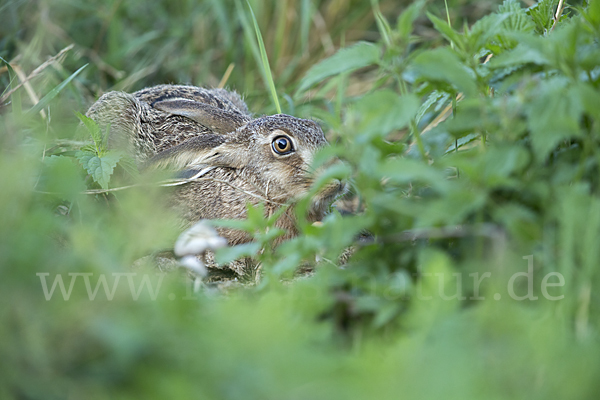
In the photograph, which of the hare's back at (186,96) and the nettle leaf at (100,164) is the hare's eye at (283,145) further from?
the nettle leaf at (100,164)

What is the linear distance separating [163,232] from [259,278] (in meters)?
1.07

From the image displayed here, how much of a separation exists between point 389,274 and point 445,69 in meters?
0.80

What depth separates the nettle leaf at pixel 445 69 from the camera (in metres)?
→ 2.15

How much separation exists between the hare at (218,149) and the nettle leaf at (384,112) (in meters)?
1.55

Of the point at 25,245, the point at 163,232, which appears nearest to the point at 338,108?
the point at 163,232

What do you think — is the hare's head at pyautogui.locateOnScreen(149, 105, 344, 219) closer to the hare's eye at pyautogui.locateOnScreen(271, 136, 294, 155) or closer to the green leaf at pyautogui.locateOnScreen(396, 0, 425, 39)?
the hare's eye at pyautogui.locateOnScreen(271, 136, 294, 155)

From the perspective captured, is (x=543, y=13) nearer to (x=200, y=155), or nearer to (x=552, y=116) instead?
(x=552, y=116)

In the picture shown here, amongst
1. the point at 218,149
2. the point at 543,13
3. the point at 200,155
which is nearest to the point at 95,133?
the point at 200,155

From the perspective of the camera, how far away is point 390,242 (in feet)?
7.84

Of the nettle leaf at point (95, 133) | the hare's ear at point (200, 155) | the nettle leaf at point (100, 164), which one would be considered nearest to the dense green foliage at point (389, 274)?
the nettle leaf at point (100, 164)

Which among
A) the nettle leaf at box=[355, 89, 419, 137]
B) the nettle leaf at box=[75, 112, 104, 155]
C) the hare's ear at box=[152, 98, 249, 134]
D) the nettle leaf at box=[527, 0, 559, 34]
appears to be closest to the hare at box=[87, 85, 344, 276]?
the hare's ear at box=[152, 98, 249, 134]

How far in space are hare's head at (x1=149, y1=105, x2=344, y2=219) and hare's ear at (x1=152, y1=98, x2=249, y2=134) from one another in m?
0.22

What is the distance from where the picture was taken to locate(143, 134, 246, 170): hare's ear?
4.21 meters

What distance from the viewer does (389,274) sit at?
231cm
